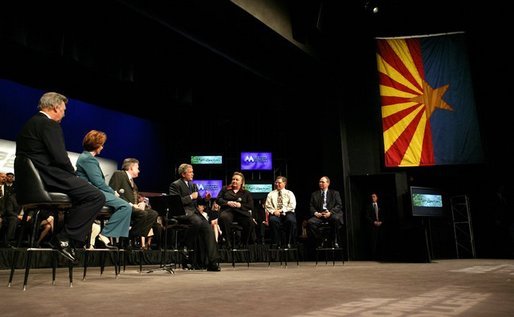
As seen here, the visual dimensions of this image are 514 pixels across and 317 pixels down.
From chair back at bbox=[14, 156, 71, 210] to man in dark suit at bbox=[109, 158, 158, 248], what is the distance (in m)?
1.42

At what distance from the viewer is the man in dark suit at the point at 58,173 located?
2.71 m

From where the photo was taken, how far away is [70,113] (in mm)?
9281

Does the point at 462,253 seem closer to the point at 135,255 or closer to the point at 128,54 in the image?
the point at 135,255

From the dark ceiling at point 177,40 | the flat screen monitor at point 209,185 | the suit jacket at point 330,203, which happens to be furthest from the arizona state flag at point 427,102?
the flat screen monitor at point 209,185

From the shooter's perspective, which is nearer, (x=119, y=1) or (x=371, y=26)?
(x=119, y=1)

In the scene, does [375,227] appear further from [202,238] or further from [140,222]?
[140,222]

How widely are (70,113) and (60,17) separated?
2827 mm

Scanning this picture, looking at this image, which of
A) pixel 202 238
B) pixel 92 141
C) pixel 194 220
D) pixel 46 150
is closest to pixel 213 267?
pixel 202 238

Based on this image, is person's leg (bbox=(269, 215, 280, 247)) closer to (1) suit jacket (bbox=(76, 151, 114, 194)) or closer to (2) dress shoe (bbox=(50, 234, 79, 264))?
(1) suit jacket (bbox=(76, 151, 114, 194))

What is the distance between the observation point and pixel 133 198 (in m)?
4.58

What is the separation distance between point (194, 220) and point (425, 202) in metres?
4.85

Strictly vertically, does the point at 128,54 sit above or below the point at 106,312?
above

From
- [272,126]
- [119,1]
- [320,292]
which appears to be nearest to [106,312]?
[320,292]

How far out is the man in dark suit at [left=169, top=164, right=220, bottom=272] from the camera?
15.6 ft
